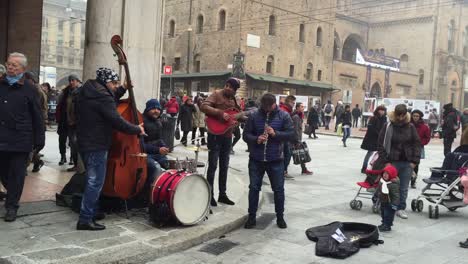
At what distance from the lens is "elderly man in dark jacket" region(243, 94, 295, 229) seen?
21.6 feet

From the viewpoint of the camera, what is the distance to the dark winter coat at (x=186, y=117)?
16766 mm

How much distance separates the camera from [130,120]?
19.8 feet

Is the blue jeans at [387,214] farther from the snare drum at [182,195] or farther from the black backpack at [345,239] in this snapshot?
the snare drum at [182,195]

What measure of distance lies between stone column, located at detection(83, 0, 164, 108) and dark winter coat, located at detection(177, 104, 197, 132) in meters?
8.18

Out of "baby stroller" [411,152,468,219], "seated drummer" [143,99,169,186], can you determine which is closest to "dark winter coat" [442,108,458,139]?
"baby stroller" [411,152,468,219]

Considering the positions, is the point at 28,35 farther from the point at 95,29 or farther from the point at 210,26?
the point at 210,26

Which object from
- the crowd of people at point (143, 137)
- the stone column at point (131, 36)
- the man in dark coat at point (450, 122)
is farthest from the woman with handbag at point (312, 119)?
the stone column at point (131, 36)

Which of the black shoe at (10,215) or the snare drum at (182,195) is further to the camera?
the snare drum at (182,195)

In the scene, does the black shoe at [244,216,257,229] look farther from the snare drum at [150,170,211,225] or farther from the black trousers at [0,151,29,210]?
the black trousers at [0,151,29,210]

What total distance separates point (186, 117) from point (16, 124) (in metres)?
11.1

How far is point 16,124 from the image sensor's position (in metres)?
5.72

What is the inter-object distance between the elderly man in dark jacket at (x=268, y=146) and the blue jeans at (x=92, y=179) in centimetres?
201

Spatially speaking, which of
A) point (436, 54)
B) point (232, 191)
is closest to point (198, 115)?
point (232, 191)

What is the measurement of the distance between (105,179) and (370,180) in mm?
4343
